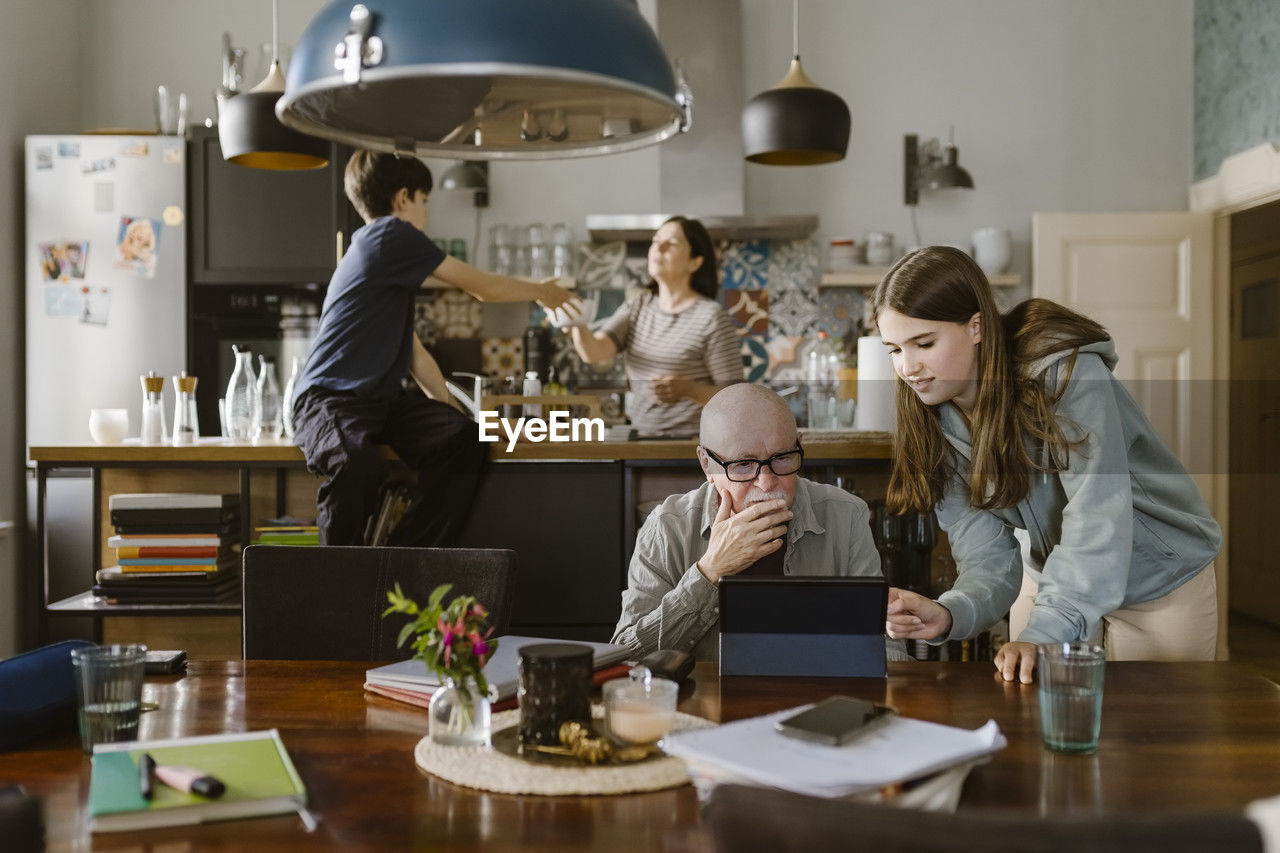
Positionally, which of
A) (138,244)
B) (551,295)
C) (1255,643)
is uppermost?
(138,244)

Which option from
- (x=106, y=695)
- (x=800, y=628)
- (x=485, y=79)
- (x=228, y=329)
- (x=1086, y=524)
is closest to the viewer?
(x=106, y=695)

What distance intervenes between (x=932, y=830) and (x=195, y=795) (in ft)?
2.33

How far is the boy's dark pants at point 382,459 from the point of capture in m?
3.18

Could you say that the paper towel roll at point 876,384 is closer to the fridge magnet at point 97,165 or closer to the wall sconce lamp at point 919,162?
the wall sconce lamp at point 919,162

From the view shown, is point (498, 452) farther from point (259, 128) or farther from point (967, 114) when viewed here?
point (967, 114)

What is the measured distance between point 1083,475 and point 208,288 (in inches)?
162

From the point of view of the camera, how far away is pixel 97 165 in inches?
192

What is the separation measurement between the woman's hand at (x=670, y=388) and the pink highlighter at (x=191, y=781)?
9.60 ft

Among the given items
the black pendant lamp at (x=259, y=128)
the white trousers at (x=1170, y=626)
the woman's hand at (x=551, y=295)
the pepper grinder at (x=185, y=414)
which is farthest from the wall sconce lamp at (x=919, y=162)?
the white trousers at (x=1170, y=626)

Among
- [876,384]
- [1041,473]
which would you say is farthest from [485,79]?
[876,384]

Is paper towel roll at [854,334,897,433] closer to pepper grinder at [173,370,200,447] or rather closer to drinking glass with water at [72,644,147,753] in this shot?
pepper grinder at [173,370,200,447]

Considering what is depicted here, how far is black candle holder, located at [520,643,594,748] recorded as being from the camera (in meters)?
1.23

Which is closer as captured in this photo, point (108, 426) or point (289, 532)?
point (289, 532)

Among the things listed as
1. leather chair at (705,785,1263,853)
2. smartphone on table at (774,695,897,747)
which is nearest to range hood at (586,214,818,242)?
smartphone on table at (774,695,897,747)
